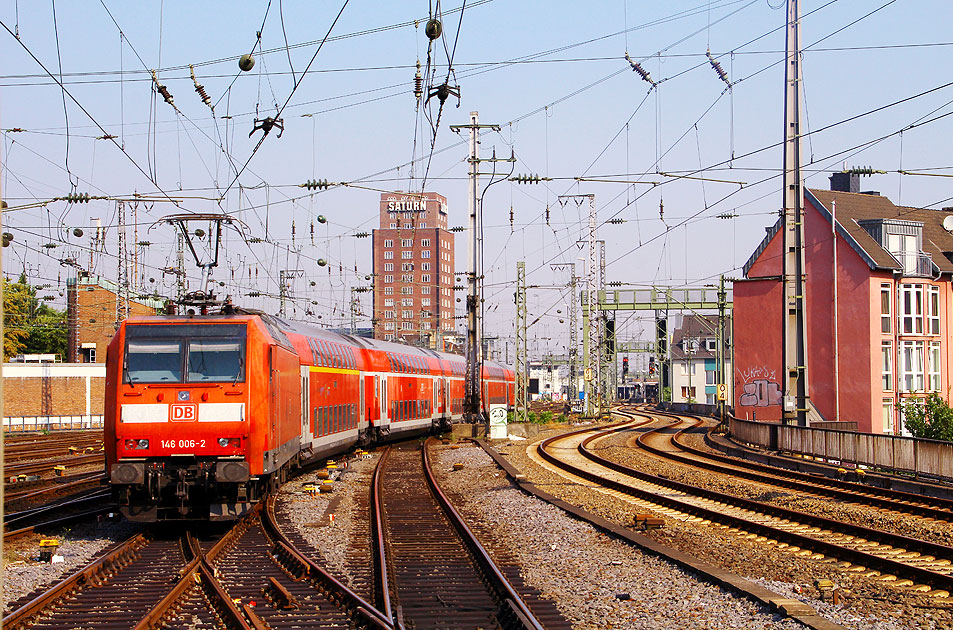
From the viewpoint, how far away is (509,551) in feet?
40.5

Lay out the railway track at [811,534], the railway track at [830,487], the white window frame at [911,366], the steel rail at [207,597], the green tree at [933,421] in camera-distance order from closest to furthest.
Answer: the steel rail at [207,597] < the railway track at [811,534] < the railway track at [830,487] < the green tree at [933,421] < the white window frame at [911,366]

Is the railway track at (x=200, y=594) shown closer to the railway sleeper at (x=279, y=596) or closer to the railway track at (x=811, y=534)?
the railway sleeper at (x=279, y=596)

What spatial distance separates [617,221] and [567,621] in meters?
37.6

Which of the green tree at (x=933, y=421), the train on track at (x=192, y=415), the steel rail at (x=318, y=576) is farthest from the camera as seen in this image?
the green tree at (x=933, y=421)

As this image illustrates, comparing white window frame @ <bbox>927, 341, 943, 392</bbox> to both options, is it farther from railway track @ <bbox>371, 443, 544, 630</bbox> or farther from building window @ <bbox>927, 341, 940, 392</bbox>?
railway track @ <bbox>371, 443, 544, 630</bbox>

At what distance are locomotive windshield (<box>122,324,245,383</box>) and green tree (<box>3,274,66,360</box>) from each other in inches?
2479

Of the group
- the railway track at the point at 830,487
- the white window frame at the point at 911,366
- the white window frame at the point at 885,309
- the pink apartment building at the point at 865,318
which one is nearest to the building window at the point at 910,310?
the pink apartment building at the point at 865,318

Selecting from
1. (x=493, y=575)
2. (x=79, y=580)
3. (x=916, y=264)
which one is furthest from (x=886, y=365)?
(x=79, y=580)

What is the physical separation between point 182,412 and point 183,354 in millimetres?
875

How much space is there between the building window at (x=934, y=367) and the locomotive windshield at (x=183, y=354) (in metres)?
39.0

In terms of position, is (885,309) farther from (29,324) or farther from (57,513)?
(29,324)

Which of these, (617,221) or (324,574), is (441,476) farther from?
(617,221)

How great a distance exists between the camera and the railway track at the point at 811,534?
10547 mm

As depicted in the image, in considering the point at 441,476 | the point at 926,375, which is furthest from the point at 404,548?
the point at 926,375
